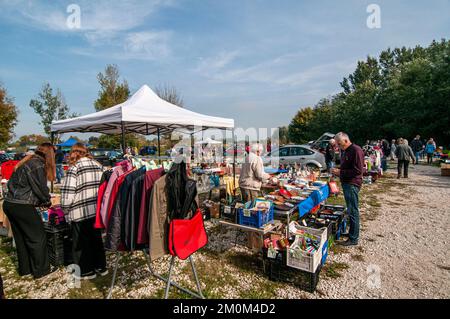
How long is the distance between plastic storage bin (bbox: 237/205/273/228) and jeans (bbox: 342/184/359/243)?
135 centimetres

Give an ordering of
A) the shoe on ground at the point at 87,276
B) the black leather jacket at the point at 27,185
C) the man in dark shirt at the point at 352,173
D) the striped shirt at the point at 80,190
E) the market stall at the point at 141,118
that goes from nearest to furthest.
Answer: the striped shirt at the point at 80,190
the black leather jacket at the point at 27,185
the shoe on ground at the point at 87,276
the man in dark shirt at the point at 352,173
the market stall at the point at 141,118

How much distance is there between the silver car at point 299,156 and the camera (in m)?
11.0

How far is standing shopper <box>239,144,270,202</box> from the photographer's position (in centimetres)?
442

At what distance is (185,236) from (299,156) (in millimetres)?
9671

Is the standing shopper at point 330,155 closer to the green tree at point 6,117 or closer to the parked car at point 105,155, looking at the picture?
the parked car at point 105,155

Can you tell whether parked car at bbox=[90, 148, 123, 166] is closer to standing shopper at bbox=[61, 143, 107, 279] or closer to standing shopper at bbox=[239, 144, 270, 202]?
standing shopper at bbox=[239, 144, 270, 202]

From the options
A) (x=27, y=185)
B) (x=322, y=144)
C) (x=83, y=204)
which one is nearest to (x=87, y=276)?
(x=83, y=204)

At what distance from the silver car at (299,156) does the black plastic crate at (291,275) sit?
26.8 ft

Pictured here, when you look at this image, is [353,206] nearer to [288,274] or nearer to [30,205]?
[288,274]

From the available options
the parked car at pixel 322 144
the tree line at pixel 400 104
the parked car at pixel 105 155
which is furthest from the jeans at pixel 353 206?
the tree line at pixel 400 104

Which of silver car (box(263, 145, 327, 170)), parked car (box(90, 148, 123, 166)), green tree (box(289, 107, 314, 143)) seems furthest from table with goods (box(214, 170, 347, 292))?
green tree (box(289, 107, 314, 143))
